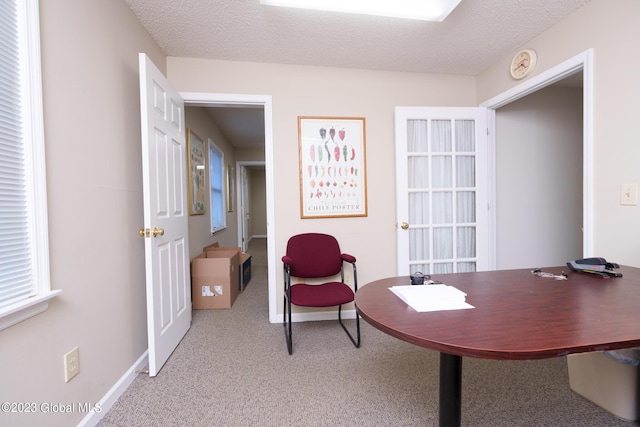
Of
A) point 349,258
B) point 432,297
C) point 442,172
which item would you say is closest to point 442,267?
point 442,172

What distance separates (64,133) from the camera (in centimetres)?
126

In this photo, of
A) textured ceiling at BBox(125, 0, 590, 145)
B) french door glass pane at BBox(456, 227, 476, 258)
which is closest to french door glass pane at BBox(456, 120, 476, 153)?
textured ceiling at BBox(125, 0, 590, 145)

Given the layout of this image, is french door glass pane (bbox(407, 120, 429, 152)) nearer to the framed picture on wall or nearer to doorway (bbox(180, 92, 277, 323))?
doorway (bbox(180, 92, 277, 323))

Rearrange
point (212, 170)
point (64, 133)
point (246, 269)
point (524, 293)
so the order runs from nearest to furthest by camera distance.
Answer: point (524, 293)
point (64, 133)
point (246, 269)
point (212, 170)

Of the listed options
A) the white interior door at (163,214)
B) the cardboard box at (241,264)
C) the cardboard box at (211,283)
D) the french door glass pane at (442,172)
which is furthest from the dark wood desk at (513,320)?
the cardboard box at (241,264)

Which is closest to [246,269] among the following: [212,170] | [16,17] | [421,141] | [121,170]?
[212,170]

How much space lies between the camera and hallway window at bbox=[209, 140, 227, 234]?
4.11 m

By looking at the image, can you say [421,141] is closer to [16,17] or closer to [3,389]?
[16,17]

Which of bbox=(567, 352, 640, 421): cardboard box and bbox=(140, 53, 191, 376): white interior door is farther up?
bbox=(140, 53, 191, 376): white interior door

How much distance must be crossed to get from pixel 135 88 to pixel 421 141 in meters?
2.47

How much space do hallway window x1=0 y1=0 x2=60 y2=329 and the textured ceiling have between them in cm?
102

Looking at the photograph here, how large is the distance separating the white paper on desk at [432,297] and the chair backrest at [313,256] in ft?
4.35

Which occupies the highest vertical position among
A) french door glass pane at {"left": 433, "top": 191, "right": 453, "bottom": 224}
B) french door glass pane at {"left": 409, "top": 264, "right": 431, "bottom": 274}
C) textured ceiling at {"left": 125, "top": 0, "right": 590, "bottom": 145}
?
textured ceiling at {"left": 125, "top": 0, "right": 590, "bottom": 145}

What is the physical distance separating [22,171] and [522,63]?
3.36 metres
